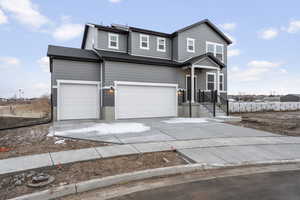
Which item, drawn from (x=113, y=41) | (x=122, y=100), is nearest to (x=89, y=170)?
(x=122, y=100)

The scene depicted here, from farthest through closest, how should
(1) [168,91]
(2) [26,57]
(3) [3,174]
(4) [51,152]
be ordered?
1. (2) [26,57]
2. (1) [168,91]
3. (4) [51,152]
4. (3) [3,174]

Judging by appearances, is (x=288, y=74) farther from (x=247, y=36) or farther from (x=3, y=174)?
(x=3, y=174)

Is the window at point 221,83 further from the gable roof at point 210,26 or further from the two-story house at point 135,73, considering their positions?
the gable roof at point 210,26

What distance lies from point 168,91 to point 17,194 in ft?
39.1

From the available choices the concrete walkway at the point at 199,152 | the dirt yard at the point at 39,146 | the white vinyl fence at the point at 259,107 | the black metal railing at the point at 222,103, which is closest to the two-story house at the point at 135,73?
the black metal railing at the point at 222,103

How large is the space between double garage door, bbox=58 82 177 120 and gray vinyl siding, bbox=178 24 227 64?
4042 millimetres

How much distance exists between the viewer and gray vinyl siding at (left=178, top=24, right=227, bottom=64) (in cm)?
1598

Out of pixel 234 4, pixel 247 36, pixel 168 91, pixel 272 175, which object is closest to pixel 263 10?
pixel 234 4

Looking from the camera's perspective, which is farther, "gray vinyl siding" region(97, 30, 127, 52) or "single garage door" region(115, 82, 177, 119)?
"gray vinyl siding" region(97, 30, 127, 52)

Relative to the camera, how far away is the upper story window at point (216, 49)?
17.2 m

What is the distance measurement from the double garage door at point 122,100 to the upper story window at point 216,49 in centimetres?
648

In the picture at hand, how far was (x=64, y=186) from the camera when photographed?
10.8ft

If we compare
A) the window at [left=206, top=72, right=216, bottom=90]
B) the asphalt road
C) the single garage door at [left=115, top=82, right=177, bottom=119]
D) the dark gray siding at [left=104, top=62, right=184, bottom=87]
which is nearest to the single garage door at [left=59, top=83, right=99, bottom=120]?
the dark gray siding at [left=104, top=62, right=184, bottom=87]

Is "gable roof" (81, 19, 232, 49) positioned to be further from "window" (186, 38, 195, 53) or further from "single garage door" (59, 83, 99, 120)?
"single garage door" (59, 83, 99, 120)
